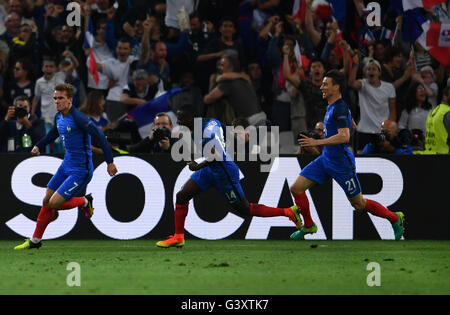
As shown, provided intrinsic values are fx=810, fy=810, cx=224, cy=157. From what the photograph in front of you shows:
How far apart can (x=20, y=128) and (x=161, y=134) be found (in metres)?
2.44

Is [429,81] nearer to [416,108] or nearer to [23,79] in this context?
[416,108]

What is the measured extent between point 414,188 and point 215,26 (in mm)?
4839

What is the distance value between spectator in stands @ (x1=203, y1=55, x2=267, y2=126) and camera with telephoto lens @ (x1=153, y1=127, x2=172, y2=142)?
1.29m

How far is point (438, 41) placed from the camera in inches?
540

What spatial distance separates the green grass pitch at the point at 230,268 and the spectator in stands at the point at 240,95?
8.00ft

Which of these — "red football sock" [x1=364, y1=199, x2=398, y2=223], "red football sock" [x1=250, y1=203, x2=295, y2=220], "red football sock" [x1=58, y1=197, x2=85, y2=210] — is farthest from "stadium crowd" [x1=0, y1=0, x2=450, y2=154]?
"red football sock" [x1=250, y1=203, x2=295, y2=220]

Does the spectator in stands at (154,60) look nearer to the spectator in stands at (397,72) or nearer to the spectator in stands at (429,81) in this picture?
the spectator in stands at (397,72)

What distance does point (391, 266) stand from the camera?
8.52 m

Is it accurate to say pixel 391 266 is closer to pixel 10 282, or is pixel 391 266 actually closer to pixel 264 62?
pixel 10 282

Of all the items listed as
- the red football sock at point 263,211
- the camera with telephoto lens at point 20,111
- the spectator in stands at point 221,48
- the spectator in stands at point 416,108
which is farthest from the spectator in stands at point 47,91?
the spectator in stands at point 416,108

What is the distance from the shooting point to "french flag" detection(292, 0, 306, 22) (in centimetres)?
1431

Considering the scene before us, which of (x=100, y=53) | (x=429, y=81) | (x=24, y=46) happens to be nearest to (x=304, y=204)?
(x=429, y=81)

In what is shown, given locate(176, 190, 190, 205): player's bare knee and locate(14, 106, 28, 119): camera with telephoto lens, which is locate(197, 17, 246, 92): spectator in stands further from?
locate(176, 190, 190, 205): player's bare knee

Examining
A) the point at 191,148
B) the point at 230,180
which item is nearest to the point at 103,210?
the point at 191,148
